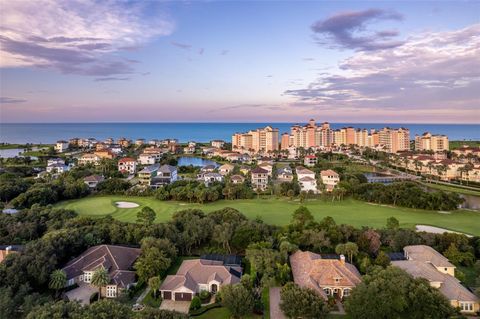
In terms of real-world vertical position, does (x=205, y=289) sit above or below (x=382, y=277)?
below

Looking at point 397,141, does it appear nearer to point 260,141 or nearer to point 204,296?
point 260,141

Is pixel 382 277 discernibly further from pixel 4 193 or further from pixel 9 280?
pixel 4 193

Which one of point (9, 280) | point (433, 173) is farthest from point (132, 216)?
point (433, 173)

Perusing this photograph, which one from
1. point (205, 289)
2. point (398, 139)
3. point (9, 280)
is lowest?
point (205, 289)

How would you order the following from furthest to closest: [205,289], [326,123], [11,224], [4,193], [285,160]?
[326,123] < [285,160] < [4,193] < [11,224] < [205,289]

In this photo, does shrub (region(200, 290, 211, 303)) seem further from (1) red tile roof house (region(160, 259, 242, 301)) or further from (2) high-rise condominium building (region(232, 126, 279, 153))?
(2) high-rise condominium building (region(232, 126, 279, 153))

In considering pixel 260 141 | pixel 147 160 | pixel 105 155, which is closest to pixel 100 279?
pixel 147 160

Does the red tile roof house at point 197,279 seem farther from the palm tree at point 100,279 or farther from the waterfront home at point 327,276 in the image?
the waterfront home at point 327,276
